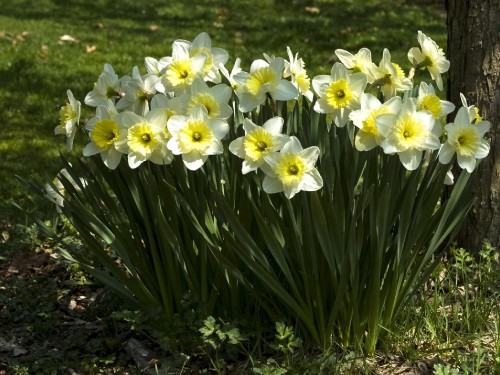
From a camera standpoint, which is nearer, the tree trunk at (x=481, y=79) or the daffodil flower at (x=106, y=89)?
the daffodil flower at (x=106, y=89)

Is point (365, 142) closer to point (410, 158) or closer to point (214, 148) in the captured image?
point (410, 158)

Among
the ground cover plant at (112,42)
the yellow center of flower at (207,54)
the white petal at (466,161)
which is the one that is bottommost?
the ground cover plant at (112,42)

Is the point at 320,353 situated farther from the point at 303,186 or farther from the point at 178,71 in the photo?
the point at 178,71

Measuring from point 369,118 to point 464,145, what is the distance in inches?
14.1

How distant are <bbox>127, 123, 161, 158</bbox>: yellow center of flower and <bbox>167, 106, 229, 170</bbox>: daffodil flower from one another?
0.28ft

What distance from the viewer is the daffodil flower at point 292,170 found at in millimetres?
2754

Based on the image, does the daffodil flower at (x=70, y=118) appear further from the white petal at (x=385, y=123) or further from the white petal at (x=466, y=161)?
the white petal at (x=466, y=161)

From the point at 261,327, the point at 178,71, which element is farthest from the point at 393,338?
the point at 178,71

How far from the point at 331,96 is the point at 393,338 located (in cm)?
102

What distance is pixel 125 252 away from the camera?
3.31 meters

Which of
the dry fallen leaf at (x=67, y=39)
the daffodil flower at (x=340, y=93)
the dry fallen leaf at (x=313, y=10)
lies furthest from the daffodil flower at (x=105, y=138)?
the dry fallen leaf at (x=313, y=10)

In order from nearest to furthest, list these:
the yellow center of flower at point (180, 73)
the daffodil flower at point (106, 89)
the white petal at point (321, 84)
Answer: the white petal at point (321, 84) < the yellow center of flower at point (180, 73) < the daffodil flower at point (106, 89)

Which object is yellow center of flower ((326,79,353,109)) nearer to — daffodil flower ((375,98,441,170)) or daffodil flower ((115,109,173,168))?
daffodil flower ((375,98,441,170))

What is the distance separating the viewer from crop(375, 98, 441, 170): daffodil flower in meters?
2.77
